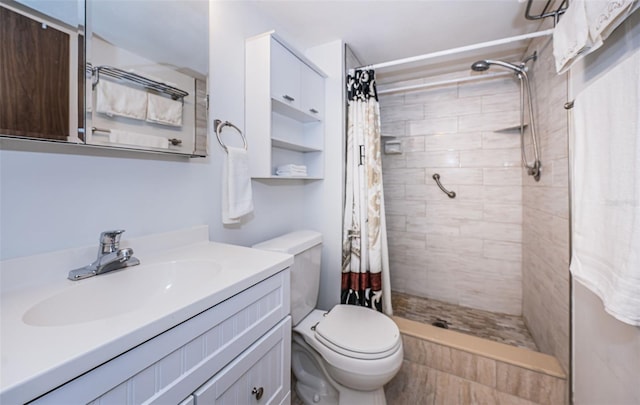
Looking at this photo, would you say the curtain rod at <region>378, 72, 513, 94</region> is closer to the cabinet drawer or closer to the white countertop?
the white countertop

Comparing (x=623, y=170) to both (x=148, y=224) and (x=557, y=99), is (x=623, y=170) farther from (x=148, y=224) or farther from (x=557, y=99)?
(x=148, y=224)

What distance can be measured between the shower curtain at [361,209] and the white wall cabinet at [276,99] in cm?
25

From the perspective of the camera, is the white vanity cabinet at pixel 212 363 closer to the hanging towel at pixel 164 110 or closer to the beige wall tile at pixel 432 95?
the hanging towel at pixel 164 110

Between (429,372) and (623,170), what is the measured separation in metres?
1.47

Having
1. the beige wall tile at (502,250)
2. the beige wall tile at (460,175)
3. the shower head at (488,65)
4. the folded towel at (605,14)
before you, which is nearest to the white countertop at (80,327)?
the folded towel at (605,14)

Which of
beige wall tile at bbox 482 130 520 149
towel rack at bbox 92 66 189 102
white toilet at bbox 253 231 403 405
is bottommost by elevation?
white toilet at bbox 253 231 403 405

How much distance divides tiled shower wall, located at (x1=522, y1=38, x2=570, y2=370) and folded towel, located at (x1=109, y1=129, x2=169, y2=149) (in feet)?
6.33

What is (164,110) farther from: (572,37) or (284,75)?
(572,37)

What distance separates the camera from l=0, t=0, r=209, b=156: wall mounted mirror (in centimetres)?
71

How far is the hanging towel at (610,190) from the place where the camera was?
27.7 inches

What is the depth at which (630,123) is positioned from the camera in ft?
2.44

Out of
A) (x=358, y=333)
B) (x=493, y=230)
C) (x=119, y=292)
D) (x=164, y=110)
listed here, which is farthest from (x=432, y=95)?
(x=119, y=292)

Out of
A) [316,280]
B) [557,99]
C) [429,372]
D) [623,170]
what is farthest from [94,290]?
[557,99]

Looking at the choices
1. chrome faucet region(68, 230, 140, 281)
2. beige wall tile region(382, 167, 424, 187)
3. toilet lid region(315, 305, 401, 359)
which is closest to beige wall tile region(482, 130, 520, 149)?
beige wall tile region(382, 167, 424, 187)
